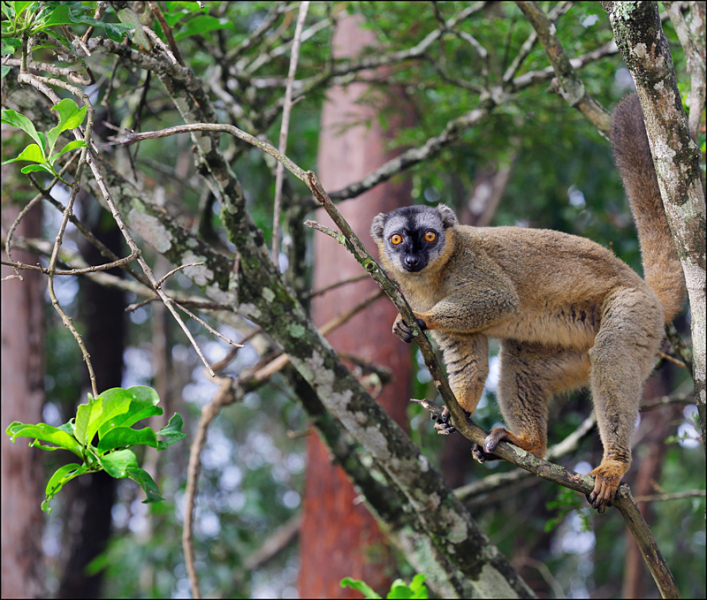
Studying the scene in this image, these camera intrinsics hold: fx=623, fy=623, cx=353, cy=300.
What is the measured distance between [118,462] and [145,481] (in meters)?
0.21

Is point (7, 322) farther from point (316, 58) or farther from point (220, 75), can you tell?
point (316, 58)

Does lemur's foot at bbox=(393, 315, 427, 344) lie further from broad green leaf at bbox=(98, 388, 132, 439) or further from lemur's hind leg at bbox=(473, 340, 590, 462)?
broad green leaf at bbox=(98, 388, 132, 439)

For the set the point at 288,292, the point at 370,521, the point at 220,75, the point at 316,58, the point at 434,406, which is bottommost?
the point at 370,521

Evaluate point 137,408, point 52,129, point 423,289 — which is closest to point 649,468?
point 423,289

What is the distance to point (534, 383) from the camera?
4066 mm

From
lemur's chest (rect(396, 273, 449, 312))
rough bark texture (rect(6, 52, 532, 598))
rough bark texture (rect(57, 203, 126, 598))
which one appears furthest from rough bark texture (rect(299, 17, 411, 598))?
rough bark texture (rect(57, 203, 126, 598))

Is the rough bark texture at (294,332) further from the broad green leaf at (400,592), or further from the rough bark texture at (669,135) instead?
the rough bark texture at (669,135)

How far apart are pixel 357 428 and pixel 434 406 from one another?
900 mm

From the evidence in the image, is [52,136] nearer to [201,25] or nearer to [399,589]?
[201,25]

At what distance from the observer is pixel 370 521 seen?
22.7 ft

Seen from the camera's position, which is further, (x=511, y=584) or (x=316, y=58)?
(x=316, y=58)

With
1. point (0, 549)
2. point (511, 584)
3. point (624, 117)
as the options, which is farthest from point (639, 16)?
point (0, 549)

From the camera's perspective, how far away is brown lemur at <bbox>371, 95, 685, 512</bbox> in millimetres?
3764

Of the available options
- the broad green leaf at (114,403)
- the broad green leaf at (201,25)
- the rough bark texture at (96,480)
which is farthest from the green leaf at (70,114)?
the rough bark texture at (96,480)
